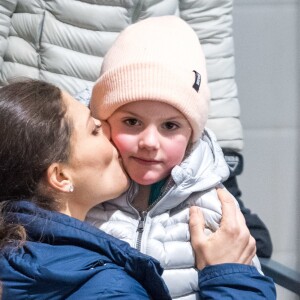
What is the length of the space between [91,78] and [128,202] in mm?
550

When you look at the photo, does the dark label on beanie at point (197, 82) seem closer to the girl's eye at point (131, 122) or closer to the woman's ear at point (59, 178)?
the girl's eye at point (131, 122)

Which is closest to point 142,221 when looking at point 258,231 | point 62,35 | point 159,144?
point 159,144

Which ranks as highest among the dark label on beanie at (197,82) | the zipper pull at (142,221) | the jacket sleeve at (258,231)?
the dark label on beanie at (197,82)

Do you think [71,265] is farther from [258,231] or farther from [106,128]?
[258,231]

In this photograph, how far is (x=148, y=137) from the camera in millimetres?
1368

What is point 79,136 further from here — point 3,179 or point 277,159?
point 277,159

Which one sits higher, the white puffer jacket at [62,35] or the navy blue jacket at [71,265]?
the white puffer jacket at [62,35]

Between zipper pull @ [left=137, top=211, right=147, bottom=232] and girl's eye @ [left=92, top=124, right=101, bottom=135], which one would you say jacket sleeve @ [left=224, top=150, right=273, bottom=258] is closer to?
zipper pull @ [left=137, top=211, right=147, bottom=232]

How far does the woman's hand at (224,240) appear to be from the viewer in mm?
1409

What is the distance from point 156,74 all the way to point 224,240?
0.36 m

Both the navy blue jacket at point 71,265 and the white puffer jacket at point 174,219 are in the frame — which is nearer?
the navy blue jacket at point 71,265

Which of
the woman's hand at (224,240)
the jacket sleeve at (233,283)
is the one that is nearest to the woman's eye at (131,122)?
the woman's hand at (224,240)

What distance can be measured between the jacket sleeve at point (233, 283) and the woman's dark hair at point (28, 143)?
325mm

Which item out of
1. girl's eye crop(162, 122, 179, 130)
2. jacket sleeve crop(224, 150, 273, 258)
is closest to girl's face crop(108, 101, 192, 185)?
girl's eye crop(162, 122, 179, 130)
